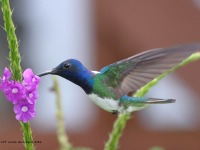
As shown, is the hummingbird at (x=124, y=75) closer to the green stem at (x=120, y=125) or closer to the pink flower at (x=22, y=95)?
the green stem at (x=120, y=125)

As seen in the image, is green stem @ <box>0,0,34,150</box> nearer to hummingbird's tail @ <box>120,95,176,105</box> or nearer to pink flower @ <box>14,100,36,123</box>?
pink flower @ <box>14,100,36,123</box>

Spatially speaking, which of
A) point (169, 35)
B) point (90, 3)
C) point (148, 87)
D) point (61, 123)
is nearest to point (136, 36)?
point (169, 35)

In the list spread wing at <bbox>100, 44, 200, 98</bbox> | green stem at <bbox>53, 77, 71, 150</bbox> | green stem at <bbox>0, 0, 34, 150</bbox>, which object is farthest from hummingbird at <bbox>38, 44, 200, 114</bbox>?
green stem at <bbox>53, 77, 71, 150</bbox>

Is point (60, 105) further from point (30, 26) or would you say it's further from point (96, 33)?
point (30, 26)

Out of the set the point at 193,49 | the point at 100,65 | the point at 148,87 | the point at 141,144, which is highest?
the point at 193,49

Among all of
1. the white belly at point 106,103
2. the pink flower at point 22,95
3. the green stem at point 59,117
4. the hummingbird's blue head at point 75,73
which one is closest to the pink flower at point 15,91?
the pink flower at point 22,95

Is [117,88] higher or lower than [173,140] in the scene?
higher

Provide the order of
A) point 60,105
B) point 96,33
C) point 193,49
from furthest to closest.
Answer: point 96,33 < point 60,105 < point 193,49

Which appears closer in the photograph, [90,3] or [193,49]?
[193,49]
